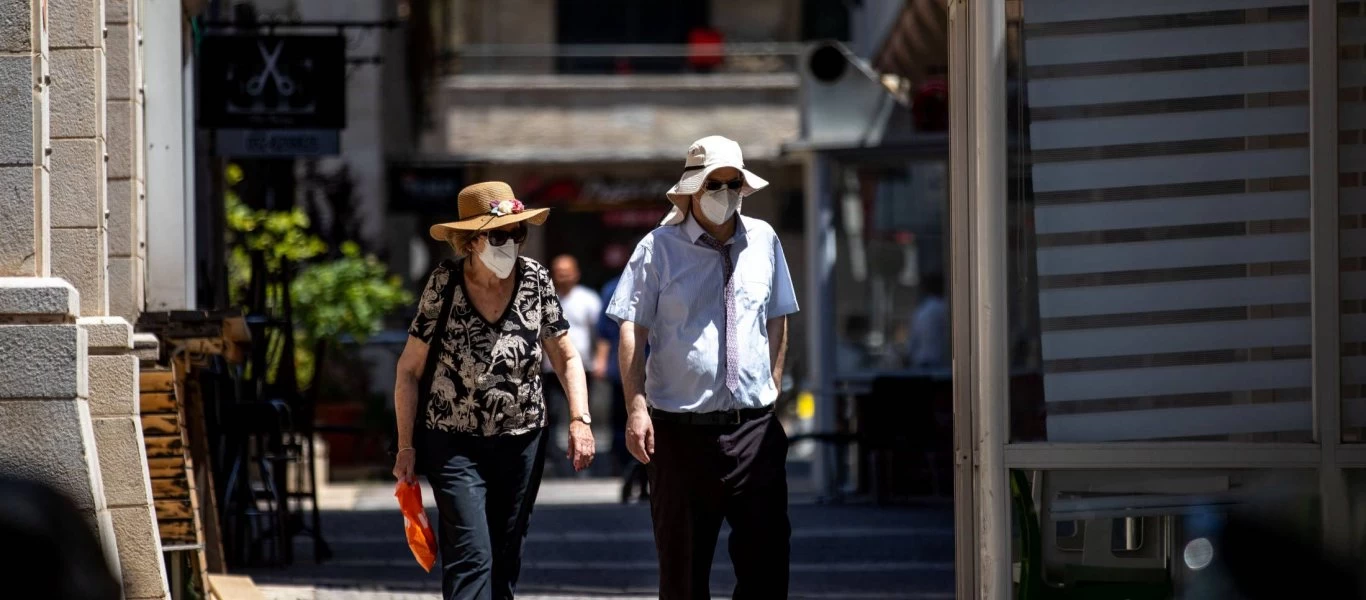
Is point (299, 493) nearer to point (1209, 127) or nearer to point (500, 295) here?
point (500, 295)

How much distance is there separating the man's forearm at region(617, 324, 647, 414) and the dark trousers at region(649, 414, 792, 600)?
Answer: 17 centimetres

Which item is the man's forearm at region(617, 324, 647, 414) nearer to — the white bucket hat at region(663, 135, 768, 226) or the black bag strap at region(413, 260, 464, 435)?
the white bucket hat at region(663, 135, 768, 226)

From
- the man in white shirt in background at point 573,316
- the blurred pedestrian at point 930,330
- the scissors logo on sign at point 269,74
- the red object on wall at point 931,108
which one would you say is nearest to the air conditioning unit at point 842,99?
the red object on wall at point 931,108

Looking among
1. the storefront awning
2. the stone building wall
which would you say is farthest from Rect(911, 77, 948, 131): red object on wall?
the stone building wall

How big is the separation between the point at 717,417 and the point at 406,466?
109cm

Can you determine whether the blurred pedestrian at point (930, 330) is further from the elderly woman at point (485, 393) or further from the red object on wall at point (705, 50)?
the red object on wall at point (705, 50)

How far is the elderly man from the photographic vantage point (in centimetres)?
692

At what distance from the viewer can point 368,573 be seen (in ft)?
34.8

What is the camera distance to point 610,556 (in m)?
11.5

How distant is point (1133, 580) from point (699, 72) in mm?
26412

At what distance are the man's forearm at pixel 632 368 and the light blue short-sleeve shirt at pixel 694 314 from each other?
6 centimetres

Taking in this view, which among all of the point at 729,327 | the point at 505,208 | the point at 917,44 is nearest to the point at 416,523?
the point at 505,208

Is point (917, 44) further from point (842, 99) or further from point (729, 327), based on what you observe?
point (729, 327)

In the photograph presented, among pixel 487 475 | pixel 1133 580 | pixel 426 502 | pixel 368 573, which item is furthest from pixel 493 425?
pixel 426 502
